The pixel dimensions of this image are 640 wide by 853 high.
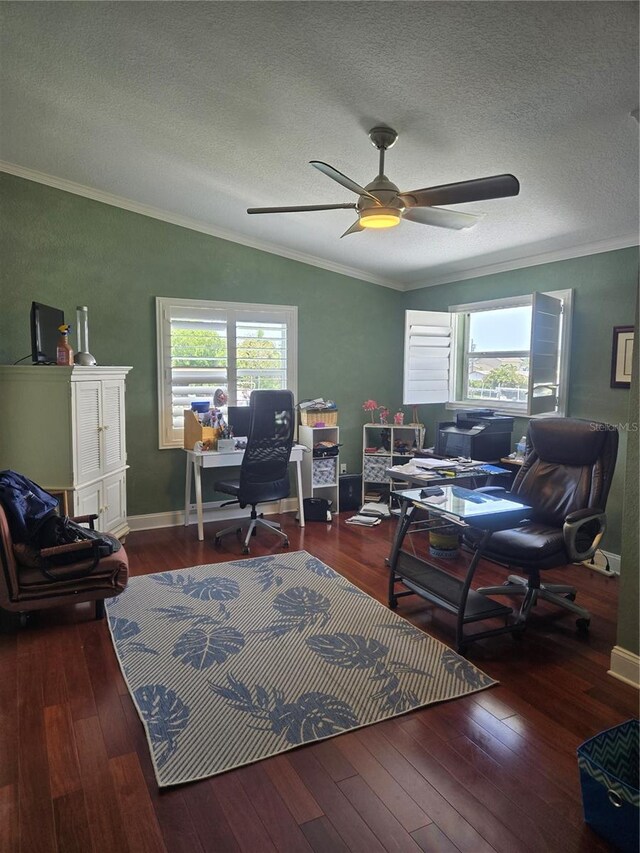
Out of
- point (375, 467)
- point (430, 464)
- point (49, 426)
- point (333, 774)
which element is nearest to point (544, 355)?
point (430, 464)

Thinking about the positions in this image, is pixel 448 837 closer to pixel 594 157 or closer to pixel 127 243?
pixel 594 157

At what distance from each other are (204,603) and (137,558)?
3.71ft

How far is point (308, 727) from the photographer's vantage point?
7.36 ft

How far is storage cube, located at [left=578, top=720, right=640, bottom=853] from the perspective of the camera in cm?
161

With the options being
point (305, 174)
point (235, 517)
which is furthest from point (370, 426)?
point (305, 174)

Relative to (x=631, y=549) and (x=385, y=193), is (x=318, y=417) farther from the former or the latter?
(x=631, y=549)

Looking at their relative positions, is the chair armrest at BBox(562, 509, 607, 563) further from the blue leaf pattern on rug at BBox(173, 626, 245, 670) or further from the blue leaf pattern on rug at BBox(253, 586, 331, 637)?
the blue leaf pattern on rug at BBox(173, 626, 245, 670)

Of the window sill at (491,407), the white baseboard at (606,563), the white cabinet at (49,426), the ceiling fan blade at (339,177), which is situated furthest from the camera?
the window sill at (491,407)

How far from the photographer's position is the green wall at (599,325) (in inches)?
156

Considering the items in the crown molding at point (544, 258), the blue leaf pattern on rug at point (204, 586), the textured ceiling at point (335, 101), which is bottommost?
the blue leaf pattern on rug at point (204, 586)

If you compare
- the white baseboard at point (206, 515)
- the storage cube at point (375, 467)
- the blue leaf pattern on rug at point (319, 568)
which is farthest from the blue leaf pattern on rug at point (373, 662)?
the storage cube at point (375, 467)

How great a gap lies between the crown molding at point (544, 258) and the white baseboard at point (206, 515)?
287 cm

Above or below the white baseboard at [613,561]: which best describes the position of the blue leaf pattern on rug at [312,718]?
below

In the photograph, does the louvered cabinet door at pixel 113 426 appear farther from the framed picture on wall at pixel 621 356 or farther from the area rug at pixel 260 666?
the framed picture on wall at pixel 621 356
